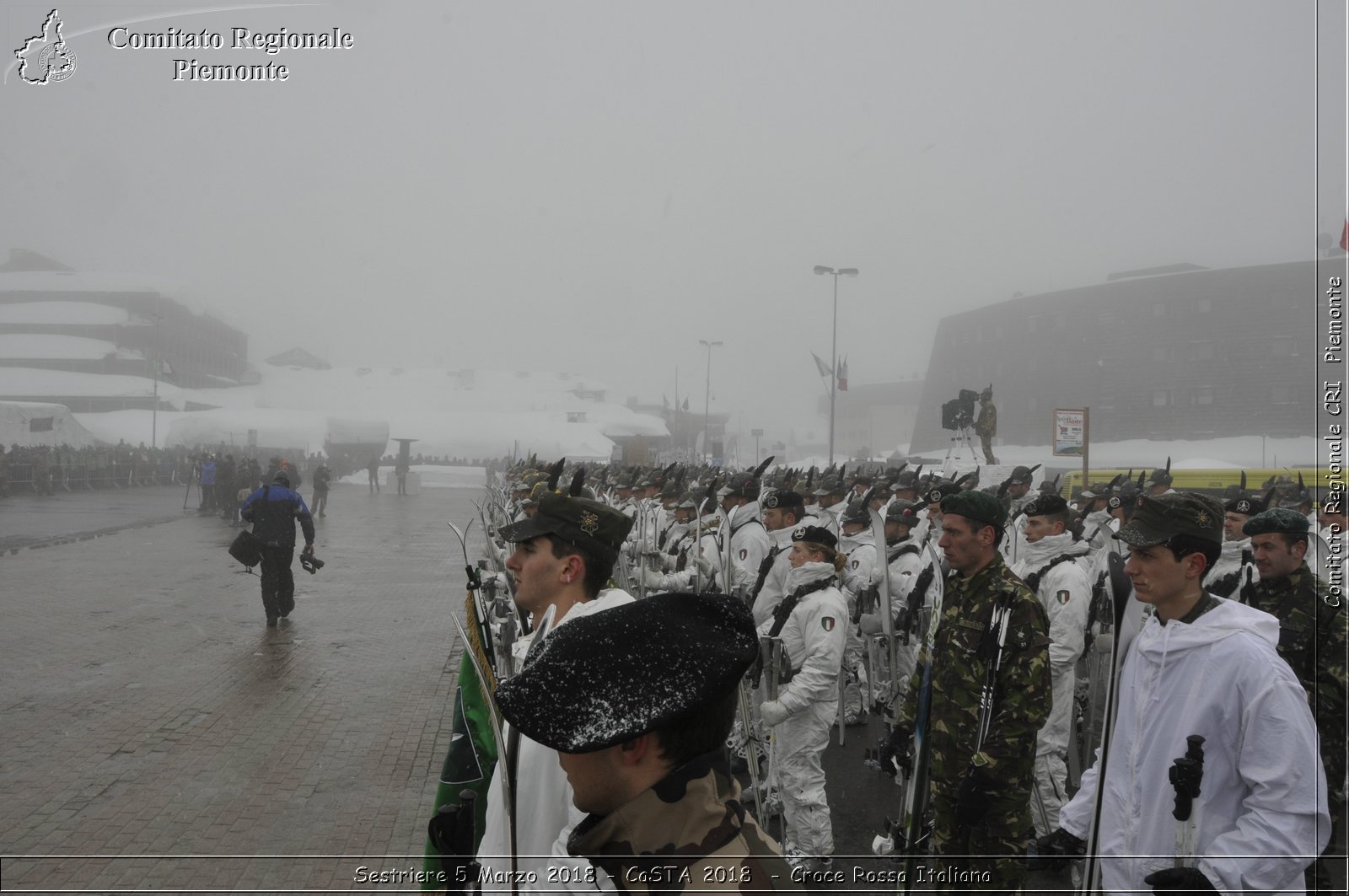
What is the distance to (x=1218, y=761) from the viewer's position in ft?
8.54

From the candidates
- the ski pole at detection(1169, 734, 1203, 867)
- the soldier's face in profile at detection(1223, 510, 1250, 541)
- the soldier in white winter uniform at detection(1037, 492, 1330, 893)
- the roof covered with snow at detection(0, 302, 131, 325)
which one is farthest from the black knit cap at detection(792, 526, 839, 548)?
the roof covered with snow at detection(0, 302, 131, 325)

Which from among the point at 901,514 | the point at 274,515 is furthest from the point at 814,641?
the point at 274,515

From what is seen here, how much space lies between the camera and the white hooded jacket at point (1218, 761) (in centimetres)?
240

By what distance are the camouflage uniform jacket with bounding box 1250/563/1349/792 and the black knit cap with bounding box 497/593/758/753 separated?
325 centimetres

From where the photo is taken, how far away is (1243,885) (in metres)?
2.37

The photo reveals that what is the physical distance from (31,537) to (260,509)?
14.5 metres

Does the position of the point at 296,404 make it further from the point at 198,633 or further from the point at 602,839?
the point at 602,839

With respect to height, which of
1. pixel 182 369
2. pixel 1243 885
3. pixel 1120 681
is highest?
pixel 182 369

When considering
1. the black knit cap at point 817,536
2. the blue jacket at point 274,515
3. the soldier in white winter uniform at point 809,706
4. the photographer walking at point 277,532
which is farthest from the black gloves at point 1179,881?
the blue jacket at point 274,515

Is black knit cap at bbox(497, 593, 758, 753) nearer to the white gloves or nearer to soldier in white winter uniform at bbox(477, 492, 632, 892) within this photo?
soldier in white winter uniform at bbox(477, 492, 632, 892)

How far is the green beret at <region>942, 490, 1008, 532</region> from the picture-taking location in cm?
367

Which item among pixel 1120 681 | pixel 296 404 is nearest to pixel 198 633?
pixel 1120 681

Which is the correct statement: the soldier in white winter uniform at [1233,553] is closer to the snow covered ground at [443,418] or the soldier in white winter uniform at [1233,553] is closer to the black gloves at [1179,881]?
the black gloves at [1179,881]

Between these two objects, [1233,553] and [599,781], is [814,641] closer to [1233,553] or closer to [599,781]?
[599,781]
